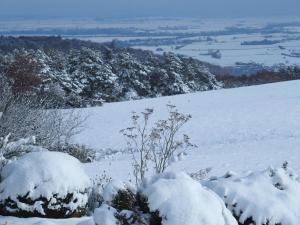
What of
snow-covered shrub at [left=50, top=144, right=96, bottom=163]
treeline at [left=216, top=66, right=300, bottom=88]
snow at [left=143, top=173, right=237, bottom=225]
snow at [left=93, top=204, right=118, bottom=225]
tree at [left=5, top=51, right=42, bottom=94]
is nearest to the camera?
snow at [left=143, top=173, right=237, bottom=225]

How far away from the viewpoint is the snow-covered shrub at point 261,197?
7.25m

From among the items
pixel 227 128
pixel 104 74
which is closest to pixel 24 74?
pixel 104 74

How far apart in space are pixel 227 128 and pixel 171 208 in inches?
837

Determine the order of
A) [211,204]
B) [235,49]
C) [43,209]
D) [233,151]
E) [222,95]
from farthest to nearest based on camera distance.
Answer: [235,49] → [222,95] → [233,151] → [43,209] → [211,204]

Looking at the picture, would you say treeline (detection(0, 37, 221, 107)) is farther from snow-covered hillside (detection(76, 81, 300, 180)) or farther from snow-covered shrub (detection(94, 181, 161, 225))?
snow-covered shrub (detection(94, 181, 161, 225))

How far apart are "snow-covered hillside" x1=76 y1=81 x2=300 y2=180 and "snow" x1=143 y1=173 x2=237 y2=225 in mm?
9582

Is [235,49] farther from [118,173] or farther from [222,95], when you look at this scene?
[118,173]

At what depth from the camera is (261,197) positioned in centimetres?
748

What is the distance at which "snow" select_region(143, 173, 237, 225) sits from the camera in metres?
6.11

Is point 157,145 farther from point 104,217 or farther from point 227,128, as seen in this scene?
point 104,217

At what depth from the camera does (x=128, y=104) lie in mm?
36531

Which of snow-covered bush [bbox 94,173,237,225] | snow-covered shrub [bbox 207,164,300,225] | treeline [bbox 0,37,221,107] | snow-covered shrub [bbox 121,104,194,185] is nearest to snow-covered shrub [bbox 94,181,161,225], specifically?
snow-covered bush [bbox 94,173,237,225]

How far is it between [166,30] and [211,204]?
473 ft

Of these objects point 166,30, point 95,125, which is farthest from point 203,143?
point 166,30
